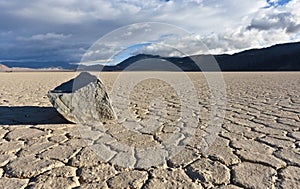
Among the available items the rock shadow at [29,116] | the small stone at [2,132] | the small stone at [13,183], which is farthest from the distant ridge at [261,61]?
the small stone at [13,183]

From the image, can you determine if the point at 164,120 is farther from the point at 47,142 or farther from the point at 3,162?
the point at 3,162

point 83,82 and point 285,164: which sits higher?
point 83,82

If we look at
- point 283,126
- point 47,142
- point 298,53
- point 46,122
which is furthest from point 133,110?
point 298,53

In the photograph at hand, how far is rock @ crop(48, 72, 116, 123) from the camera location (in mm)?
3662

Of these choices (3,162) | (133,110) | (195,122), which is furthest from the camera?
(133,110)

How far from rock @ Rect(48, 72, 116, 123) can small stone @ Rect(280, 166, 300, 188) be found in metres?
2.52

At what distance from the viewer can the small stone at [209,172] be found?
2.12 m

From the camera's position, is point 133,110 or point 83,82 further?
point 133,110

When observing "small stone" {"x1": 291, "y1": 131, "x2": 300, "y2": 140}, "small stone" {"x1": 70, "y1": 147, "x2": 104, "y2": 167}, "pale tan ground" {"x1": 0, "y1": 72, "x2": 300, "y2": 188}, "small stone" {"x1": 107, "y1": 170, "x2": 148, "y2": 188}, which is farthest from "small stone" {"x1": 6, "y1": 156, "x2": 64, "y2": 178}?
"small stone" {"x1": 291, "y1": 131, "x2": 300, "y2": 140}

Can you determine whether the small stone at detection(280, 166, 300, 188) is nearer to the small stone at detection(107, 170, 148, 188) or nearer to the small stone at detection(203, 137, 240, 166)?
the small stone at detection(203, 137, 240, 166)

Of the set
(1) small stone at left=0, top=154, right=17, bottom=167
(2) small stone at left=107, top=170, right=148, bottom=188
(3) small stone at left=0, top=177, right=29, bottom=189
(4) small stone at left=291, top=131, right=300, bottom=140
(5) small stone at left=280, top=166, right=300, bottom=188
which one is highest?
(4) small stone at left=291, top=131, right=300, bottom=140

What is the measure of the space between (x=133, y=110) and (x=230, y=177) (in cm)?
314

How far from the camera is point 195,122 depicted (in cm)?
402

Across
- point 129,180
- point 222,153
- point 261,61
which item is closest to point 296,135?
point 222,153
